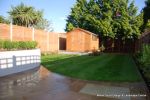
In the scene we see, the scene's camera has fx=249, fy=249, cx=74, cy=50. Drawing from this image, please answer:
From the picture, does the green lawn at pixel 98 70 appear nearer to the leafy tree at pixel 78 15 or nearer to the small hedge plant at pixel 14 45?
the small hedge plant at pixel 14 45

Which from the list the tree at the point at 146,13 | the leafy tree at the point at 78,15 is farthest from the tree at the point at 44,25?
the tree at the point at 146,13

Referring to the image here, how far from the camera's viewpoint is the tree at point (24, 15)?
5350 centimetres

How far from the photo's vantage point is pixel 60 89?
30.0ft

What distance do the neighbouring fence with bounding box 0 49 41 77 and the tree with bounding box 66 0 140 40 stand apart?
25.4 meters

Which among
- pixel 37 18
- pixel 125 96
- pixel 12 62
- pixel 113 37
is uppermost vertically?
pixel 37 18

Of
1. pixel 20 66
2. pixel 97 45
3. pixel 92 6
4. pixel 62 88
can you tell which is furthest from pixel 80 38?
pixel 62 88

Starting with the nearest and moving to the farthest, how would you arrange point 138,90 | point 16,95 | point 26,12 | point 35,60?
point 16,95 → point 138,90 → point 35,60 → point 26,12

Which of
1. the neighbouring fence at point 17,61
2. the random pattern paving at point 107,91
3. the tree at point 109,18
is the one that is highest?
the tree at point 109,18

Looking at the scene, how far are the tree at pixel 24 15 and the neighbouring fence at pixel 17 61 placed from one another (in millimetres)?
38516

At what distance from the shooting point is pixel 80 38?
127ft

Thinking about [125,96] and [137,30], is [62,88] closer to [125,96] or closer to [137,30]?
[125,96]

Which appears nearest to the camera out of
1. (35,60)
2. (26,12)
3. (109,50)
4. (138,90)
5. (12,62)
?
(138,90)

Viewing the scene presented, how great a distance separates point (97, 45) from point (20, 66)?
2835cm

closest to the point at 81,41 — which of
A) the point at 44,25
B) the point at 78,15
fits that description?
the point at 78,15
